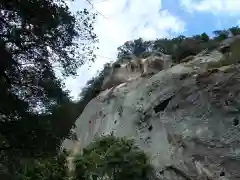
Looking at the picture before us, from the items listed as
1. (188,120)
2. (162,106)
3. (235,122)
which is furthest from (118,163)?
(162,106)

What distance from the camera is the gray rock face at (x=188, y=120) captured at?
13497mm

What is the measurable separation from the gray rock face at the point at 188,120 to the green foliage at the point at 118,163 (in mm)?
837

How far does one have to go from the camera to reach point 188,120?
1515 cm

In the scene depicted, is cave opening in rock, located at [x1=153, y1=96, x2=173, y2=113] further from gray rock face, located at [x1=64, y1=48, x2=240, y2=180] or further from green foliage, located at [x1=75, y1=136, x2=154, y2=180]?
green foliage, located at [x1=75, y1=136, x2=154, y2=180]

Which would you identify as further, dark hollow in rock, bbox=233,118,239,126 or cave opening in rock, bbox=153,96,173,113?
cave opening in rock, bbox=153,96,173,113

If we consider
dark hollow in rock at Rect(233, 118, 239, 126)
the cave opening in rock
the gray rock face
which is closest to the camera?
the gray rock face

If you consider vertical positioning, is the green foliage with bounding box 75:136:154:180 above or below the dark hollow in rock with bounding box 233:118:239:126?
below

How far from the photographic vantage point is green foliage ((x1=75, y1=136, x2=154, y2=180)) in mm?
13516

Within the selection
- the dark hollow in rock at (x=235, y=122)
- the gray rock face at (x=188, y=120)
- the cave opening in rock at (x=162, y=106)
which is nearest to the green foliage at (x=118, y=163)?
the gray rock face at (x=188, y=120)

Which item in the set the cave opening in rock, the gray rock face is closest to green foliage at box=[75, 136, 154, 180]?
the gray rock face

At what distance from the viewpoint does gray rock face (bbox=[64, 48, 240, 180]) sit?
1350cm

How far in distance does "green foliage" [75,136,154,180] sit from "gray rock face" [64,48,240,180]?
2.75 ft

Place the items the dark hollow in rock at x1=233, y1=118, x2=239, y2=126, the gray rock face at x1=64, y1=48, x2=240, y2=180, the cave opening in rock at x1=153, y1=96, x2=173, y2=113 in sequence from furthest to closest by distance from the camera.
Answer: the cave opening in rock at x1=153, y1=96, x2=173, y2=113 < the dark hollow in rock at x1=233, y1=118, x2=239, y2=126 < the gray rock face at x1=64, y1=48, x2=240, y2=180

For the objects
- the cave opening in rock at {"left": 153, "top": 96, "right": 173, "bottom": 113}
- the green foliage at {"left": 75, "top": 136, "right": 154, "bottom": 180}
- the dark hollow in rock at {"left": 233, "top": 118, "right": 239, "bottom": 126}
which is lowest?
the green foliage at {"left": 75, "top": 136, "right": 154, "bottom": 180}
